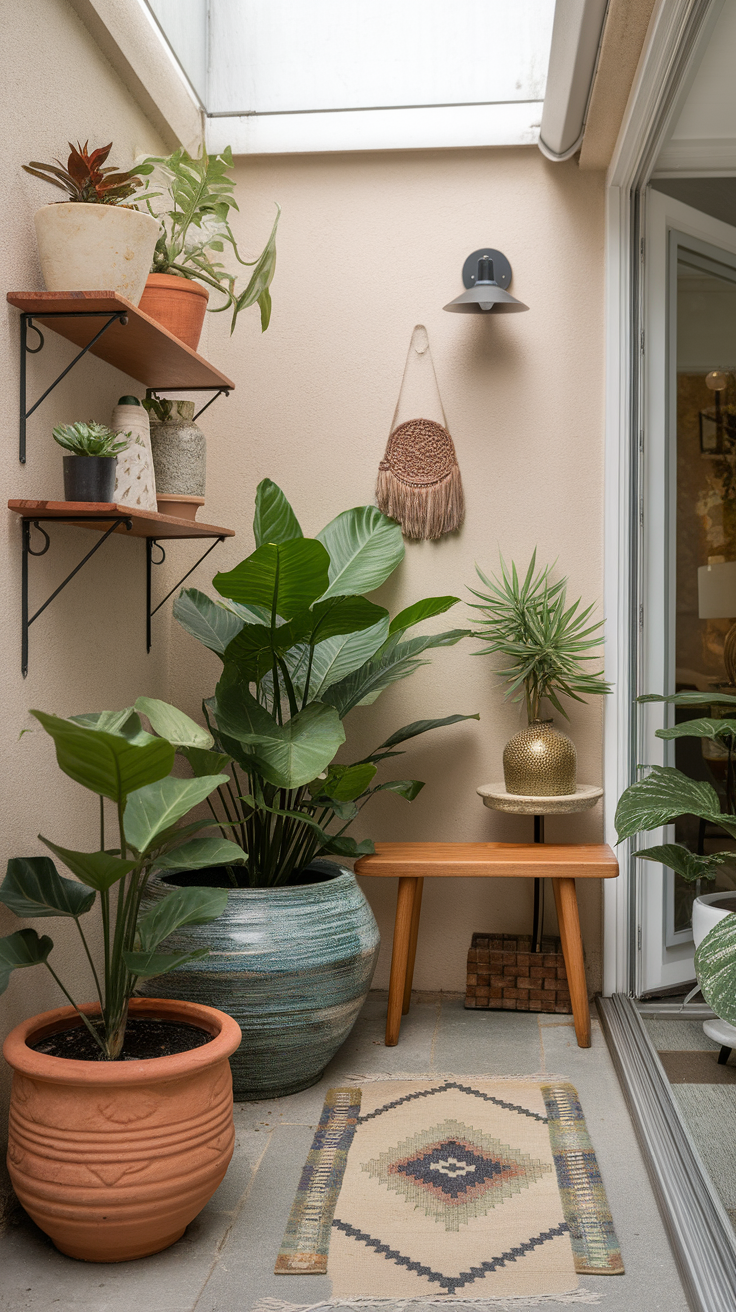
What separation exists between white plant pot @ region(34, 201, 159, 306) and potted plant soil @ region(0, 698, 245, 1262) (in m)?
0.84

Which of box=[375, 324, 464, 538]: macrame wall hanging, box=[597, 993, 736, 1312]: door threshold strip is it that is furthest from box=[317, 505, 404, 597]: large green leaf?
box=[597, 993, 736, 1312]: door threshold strip

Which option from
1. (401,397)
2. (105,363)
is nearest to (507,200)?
(401,397)

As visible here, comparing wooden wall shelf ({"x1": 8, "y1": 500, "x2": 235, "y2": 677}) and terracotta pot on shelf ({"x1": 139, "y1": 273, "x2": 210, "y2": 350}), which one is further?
terracotta pot on shelf ({"x1": 139, "y1": 273, "x2": 210, "y2": 350})

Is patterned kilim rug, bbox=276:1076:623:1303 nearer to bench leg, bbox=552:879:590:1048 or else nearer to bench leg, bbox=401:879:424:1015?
bench leg, bbox=552:879:590:1048

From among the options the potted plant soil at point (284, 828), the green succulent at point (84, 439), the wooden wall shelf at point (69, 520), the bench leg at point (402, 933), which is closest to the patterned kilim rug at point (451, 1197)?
the potted plant soil at point (284, 828)

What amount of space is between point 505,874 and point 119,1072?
1307 millimetres

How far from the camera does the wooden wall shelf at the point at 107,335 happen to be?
1938 mm

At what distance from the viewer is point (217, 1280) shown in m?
1.70

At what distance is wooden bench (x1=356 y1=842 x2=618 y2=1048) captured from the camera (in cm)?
268

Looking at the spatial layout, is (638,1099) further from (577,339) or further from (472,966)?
(577,339)

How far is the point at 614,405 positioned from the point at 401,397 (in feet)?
2.11

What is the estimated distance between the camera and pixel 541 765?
9.28 ft

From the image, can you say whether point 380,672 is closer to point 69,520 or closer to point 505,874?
point 505,874

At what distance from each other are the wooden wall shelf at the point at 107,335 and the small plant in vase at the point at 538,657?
105 centimetres
